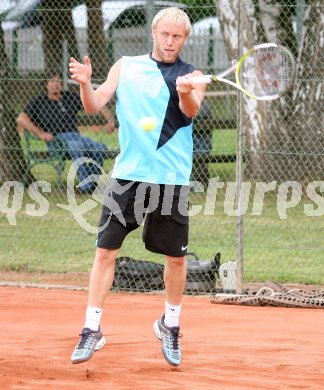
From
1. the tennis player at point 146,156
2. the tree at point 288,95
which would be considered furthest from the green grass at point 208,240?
the tennis player at point 146,156

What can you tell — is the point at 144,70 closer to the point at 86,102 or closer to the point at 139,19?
the point at 86,102

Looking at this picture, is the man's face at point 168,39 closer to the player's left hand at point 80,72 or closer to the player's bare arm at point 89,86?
the player's bare arm at point 89,86

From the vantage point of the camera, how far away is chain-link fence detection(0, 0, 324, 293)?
10203 millimetres

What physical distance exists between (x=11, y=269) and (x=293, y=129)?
5.00m

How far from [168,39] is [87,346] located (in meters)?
1.78

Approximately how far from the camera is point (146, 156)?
6.35 m

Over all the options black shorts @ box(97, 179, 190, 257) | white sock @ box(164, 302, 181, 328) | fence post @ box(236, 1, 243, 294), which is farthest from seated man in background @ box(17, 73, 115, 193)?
black shorts @ box(97, 179, 190, 257)

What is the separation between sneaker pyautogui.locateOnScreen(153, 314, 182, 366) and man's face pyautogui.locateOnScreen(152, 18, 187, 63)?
5.23 feet

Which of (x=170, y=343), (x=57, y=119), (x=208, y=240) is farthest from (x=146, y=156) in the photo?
(x=57, y=119)

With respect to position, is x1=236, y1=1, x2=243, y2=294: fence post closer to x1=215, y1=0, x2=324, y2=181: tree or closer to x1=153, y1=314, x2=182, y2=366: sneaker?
x1=153, y1=314, x2=182, y2=366: sneaker

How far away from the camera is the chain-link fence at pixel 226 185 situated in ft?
33.5

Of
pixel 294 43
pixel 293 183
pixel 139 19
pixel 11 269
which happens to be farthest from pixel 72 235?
pixel 139 19

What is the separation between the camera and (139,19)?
80.9ft

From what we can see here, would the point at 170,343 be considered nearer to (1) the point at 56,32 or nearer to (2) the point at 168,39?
(2) the point at 168,39
